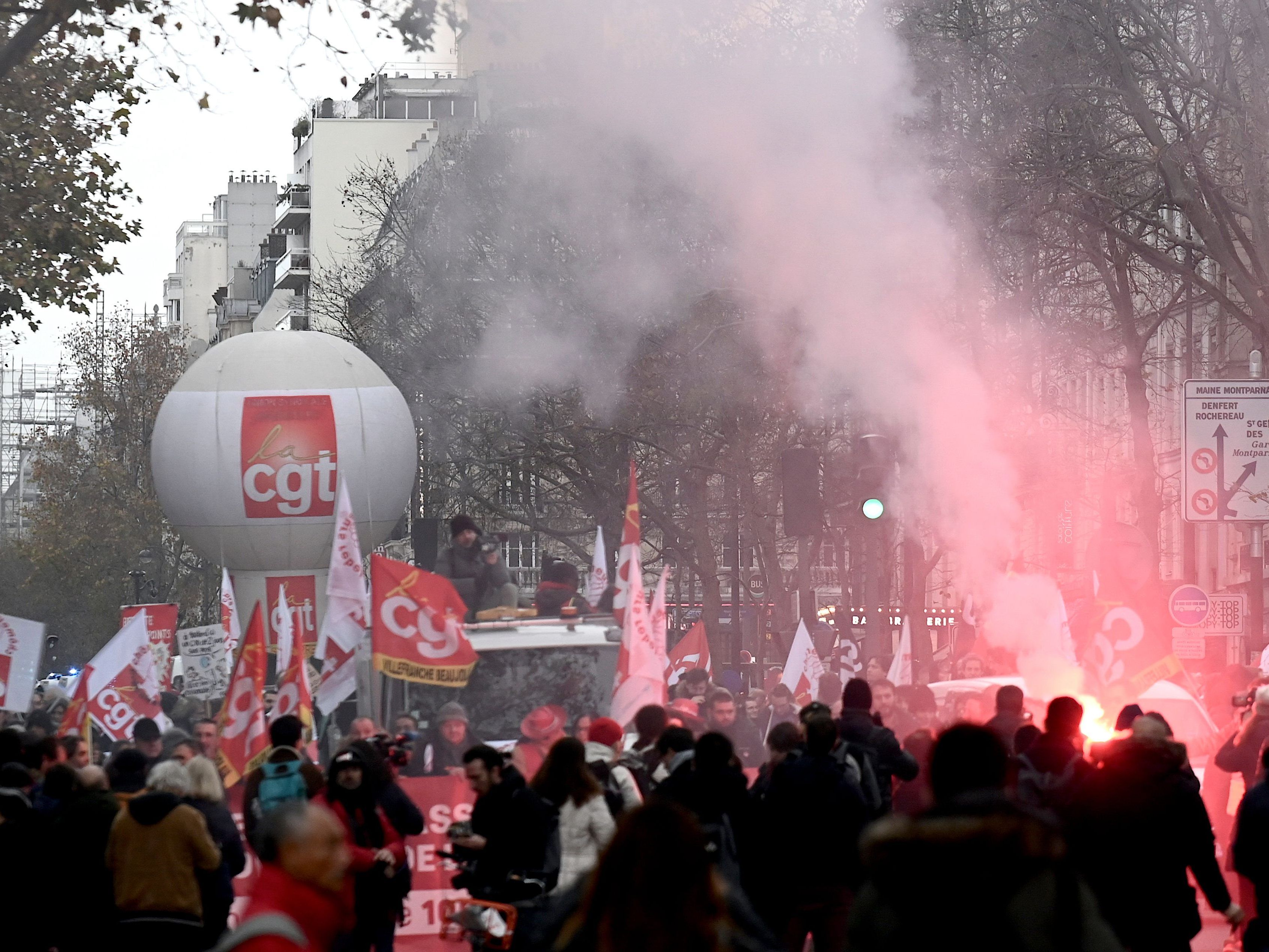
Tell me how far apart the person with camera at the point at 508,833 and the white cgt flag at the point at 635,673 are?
4.33 meters

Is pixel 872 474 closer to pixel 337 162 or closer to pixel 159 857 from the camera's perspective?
pixel 159 857

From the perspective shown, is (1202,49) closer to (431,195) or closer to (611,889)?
(611,889)

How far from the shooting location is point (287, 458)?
2208cm

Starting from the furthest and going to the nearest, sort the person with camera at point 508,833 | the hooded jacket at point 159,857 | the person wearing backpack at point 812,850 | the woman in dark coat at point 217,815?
the woman in dark coat at point 217,815 < the person with camera at point 508,833 < the person wearing backpack at point 812,850 < the hooded jacket at point 159,857

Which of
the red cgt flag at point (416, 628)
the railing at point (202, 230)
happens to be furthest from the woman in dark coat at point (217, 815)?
the railing at point (202, 230)

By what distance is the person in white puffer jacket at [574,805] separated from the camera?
7.98 m

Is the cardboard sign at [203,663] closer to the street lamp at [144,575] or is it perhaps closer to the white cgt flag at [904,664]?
the white cgt flag at [904,664]

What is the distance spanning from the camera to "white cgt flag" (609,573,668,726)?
12.9 metres

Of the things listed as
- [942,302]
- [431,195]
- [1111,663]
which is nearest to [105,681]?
[1111,663]

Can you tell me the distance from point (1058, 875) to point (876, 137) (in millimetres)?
18239

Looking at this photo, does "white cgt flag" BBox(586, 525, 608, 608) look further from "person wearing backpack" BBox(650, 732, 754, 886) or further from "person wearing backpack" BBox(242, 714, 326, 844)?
"person wearing backpack" BBox(650, 732, 754, 886)

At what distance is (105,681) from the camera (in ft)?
53.6

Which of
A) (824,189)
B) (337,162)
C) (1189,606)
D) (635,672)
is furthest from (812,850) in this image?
(337,162)

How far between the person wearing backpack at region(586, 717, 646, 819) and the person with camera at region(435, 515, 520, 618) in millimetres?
5511
